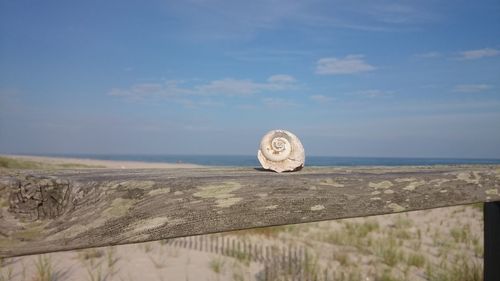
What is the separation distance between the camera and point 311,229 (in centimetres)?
696

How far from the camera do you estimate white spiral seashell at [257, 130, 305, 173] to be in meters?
1.83

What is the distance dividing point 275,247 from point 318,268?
3.59 ft

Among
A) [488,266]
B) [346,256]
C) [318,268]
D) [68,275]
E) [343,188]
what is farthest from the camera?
[346,256]

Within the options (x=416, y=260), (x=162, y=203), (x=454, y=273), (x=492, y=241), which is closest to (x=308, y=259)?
(x=416, y=260)

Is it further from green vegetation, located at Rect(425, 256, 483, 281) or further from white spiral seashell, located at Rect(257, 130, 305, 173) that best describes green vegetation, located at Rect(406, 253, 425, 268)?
white spiral seashell, located at Rect(257, 130, 305, 173)

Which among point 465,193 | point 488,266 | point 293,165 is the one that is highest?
point 293,165

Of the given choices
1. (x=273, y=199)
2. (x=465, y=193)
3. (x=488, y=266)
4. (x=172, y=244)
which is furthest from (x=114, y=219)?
(x=172, y=244)

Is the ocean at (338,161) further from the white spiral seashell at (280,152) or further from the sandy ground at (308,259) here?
the white spiral seashell at (280,152)

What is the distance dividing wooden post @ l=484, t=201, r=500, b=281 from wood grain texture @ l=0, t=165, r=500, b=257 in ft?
3.99

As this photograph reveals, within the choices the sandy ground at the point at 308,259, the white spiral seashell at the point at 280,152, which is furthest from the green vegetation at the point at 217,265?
the white spiral seashell at the point at 280,152

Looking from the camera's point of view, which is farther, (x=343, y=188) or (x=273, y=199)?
(x=343, y=188)

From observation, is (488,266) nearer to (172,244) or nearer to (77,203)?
(77,203)

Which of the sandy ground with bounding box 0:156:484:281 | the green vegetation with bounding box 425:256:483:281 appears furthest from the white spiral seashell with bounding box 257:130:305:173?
the green vegetation with bounding box 425:256:483:281

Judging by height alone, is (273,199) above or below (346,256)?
above
